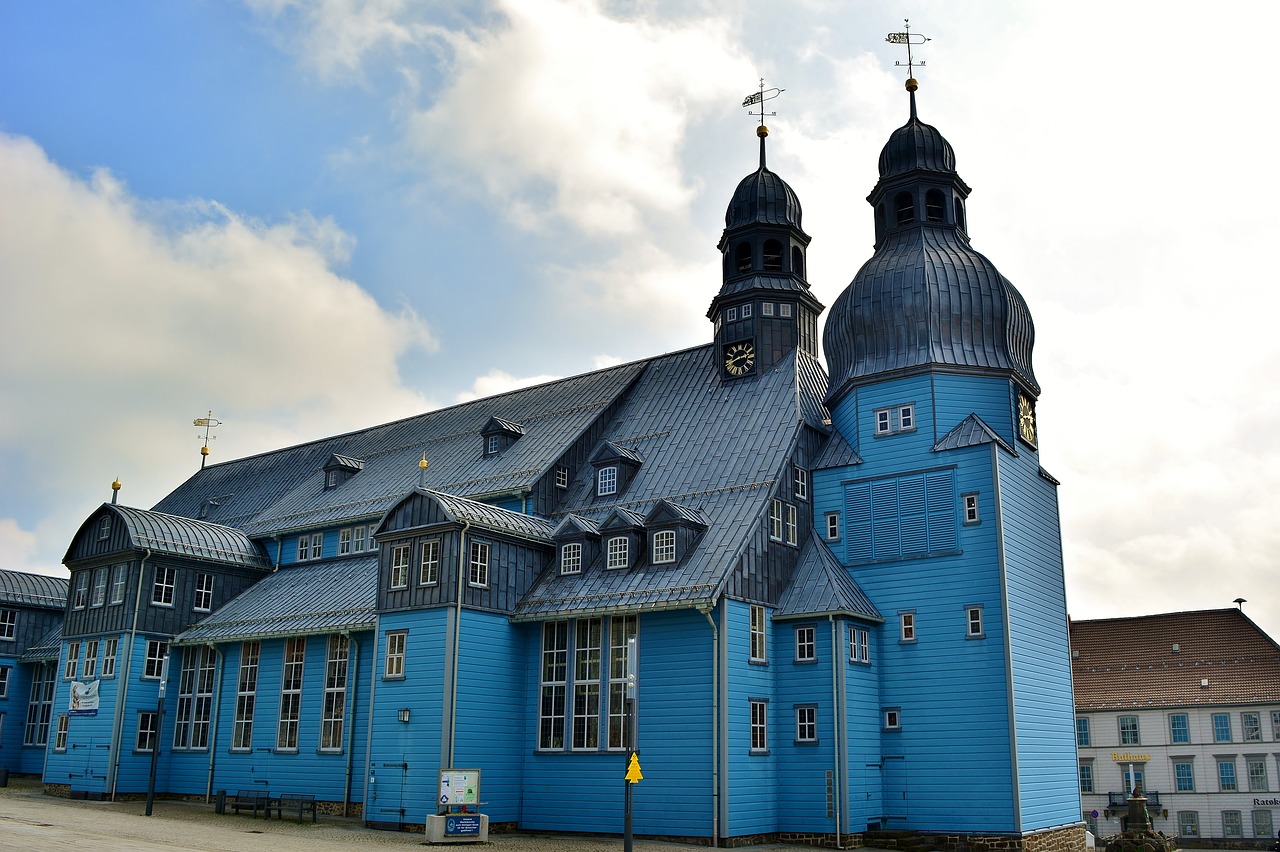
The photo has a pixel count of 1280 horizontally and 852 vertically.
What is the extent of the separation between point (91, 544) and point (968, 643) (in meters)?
35.4

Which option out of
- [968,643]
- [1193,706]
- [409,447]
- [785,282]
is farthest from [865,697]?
[1193,706]

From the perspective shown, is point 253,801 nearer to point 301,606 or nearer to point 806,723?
point 301,606

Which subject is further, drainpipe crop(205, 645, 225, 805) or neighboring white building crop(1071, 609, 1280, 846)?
neighboring white building crop(1071, 609, 1280, 846)

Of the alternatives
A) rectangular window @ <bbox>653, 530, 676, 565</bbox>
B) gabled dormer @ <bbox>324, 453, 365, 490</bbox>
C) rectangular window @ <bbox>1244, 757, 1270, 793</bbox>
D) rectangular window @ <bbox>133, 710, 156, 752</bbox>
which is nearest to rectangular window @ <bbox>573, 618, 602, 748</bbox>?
rectangular window @ <bbox>653, 530, 676, 565</bbox>

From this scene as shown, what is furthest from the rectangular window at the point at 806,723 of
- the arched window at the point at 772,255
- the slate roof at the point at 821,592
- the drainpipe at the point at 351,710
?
the arched window at the point at 772,255

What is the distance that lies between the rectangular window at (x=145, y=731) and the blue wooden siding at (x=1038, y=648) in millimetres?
32110

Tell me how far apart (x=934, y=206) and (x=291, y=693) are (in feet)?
95.9

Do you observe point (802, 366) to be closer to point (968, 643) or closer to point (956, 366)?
point (956, 366)

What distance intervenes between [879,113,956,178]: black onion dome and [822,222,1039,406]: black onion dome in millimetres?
2887

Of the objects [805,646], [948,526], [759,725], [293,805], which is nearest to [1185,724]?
[948,526]

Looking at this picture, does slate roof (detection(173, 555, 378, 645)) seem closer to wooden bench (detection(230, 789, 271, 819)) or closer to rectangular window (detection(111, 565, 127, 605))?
rectangular window (detection(111, 565, 127, 605))

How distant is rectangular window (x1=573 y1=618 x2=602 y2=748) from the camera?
34594mm

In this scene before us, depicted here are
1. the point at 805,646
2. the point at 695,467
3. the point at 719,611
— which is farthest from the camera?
the point at 695,467

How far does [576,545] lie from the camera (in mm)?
37656
